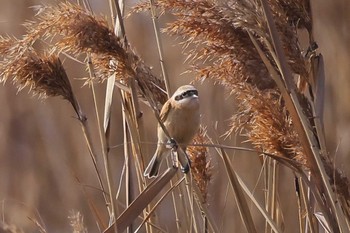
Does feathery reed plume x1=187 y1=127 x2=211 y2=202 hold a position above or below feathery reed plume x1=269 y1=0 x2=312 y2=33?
below

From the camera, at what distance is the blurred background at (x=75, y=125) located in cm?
250

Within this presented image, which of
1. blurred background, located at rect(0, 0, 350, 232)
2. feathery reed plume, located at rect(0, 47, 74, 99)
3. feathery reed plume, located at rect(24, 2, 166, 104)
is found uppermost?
feathery reed plume, located at rect(24, 2, 166, 104)

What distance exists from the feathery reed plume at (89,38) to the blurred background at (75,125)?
1183mm

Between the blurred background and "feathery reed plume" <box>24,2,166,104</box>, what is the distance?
1183mm

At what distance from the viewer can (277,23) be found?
3.57 ft

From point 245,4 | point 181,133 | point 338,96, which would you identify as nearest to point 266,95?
point 245,4

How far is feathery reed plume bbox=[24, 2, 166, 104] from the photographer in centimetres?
112

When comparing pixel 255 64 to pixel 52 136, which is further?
pixel 52 136

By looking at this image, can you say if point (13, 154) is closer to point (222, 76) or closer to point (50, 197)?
point (50, 197)

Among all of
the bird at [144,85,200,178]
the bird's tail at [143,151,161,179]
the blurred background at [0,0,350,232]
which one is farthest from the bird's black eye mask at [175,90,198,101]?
the blurred background at [0,0,350,232]

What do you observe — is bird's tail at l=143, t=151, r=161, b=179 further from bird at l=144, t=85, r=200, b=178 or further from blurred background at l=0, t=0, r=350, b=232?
blurred background at l=0, t=0, r=350, b=232

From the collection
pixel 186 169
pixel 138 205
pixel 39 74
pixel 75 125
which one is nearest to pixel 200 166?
pixel 186 169

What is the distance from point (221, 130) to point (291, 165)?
1.18 metres

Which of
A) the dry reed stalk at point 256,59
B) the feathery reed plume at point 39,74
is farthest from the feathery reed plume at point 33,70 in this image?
the dry reed stalk at point 256,59
